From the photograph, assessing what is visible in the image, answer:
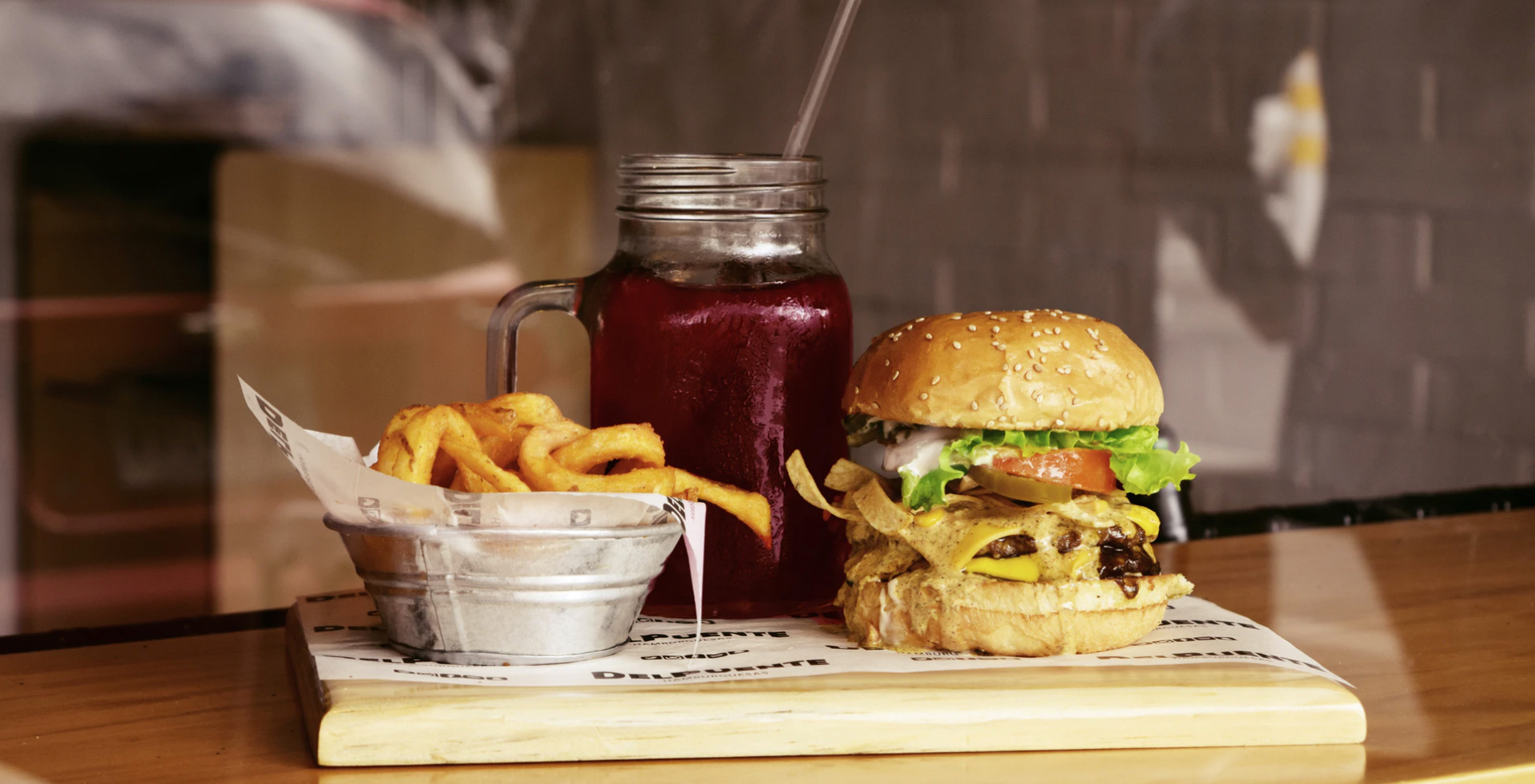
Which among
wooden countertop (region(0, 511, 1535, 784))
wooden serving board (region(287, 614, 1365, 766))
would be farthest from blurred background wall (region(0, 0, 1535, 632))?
wooden serving board (region(287, 614, 1365, 766))

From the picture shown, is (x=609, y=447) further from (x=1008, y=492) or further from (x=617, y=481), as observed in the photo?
(x=1008, y=492)

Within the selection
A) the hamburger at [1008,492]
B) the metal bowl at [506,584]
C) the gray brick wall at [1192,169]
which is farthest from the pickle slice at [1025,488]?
the gray brick wall at [1192,169]

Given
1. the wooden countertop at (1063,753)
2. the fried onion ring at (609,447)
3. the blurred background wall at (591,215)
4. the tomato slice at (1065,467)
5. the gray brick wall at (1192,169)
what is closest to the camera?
the wooden countertop at (1063,753)

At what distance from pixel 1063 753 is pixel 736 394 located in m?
0.38

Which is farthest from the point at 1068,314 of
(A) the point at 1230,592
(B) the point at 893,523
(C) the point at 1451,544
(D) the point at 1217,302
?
(D) the point at 1217,302

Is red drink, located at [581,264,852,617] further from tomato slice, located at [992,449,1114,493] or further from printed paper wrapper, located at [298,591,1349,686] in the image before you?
tomato slice, located at [992,449,1114,493]

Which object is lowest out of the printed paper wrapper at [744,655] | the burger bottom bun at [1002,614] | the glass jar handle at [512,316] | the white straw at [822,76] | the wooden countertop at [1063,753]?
the wooden countertop at [1063,753]

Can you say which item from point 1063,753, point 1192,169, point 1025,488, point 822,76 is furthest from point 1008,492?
point 1192,169

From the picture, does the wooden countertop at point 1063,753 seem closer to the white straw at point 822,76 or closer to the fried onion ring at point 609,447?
the fried onion ring at point 609,447

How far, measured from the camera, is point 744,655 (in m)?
1.10

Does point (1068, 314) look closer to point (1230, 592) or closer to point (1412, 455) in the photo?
point (1230, 592)

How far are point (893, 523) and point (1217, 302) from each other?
233 cm

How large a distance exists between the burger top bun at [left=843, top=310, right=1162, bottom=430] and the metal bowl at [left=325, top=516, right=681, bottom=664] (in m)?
0.23

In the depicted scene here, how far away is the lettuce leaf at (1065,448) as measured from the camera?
1.15 metres
